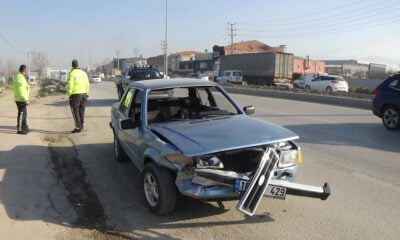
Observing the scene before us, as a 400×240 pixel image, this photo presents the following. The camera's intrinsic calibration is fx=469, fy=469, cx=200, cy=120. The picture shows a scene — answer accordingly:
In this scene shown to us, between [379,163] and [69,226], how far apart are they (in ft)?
17.2

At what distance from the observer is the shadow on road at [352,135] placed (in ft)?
32.0

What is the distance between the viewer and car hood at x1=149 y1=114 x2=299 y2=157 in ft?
15.7

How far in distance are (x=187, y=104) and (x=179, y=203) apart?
202cm

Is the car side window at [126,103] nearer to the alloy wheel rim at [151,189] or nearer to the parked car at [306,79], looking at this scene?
the alloy wheel rim at [151,189]

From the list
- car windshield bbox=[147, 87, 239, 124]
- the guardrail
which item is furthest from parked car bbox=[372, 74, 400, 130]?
the guardrail

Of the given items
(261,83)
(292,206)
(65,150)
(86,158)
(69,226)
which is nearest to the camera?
(69,226)

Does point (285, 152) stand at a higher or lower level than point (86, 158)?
higher

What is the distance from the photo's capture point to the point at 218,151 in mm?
4691

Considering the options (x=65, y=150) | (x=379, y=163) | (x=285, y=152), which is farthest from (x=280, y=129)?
(x=65, y=150)

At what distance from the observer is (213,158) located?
4832 mm

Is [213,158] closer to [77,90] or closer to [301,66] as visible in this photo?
[77,90]

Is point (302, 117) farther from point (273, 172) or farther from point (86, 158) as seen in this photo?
point (273, 172)

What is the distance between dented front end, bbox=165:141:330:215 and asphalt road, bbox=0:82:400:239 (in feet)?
1.27

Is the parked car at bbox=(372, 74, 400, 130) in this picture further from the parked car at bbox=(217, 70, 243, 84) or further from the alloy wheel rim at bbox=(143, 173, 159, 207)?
the parked car at bbox=(217, 70, 243, 84)
